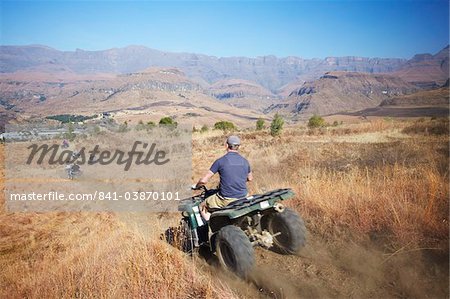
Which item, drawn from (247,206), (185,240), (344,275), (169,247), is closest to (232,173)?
(247,206)

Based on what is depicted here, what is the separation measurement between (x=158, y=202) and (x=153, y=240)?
6.28m

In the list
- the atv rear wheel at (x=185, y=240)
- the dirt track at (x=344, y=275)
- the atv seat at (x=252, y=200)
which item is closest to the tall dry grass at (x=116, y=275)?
the atv rear wheel at (x=185, y=240)

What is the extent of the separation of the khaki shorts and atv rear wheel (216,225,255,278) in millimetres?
611

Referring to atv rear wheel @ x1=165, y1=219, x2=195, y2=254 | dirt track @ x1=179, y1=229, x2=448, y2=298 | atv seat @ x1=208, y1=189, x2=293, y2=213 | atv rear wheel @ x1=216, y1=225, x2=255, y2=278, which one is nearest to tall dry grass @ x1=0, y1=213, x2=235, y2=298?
atv rear wheel @ x1=165, y1=219, x2=195, y2=254

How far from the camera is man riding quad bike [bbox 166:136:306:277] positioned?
16.0ft

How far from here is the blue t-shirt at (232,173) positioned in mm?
5516

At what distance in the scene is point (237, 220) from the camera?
17.9ft

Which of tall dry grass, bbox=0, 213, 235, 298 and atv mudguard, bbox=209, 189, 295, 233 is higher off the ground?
atv mudguard, bbox=209, 189, 295, 233

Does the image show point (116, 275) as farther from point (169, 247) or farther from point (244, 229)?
point (244, 229)

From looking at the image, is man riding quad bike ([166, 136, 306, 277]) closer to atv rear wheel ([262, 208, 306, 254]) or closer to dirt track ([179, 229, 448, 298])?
atv rear wheel ([262, 208, 306, 254])

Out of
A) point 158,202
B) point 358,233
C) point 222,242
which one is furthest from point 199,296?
point 158,202

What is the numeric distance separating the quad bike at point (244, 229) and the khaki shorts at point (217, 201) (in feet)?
0.31

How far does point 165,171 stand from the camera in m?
17.7

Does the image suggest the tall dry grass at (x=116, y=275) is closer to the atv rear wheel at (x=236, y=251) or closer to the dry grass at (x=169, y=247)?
the dry grass at (x=169, y=247)
